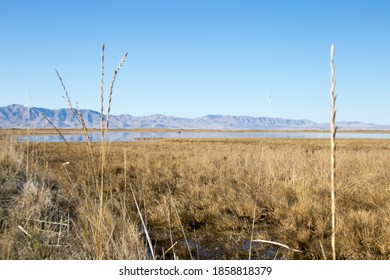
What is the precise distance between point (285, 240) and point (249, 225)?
2.55 feet

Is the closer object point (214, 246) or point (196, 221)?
point (214, 246)

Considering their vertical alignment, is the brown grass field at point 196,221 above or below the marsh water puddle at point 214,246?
above

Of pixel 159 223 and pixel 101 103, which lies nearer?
pixel 101 103

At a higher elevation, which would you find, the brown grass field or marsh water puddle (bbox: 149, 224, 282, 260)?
the brown grass field

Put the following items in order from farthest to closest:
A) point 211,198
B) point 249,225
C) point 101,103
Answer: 1. point 211,198
2. point 249,225
3. point 101,103

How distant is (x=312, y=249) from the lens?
3.51 m

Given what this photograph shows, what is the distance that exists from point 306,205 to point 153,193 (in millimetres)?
3308

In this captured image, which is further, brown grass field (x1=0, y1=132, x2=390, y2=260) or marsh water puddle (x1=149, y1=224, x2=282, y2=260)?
marsh water puddle (x1=149, y1=224, x2=282, y2=260)

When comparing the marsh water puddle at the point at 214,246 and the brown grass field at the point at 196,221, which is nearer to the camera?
the brown grass field at the point at 196,221

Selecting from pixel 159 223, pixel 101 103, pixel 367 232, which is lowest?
pixel 159 223

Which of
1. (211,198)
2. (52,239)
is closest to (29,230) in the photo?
(52,239)

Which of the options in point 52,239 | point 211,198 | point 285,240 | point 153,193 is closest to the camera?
point 52,239
